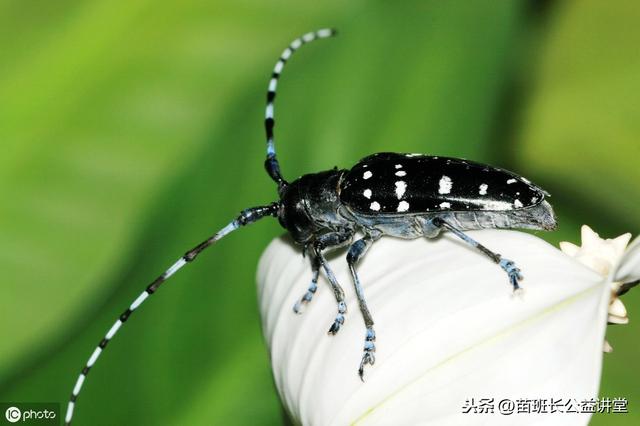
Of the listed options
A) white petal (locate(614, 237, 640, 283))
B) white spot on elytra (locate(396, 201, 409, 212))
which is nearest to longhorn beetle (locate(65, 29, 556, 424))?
white spot on elytra (locate(396, 201, 409, 212))

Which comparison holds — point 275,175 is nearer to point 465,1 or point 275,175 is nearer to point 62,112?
point 62,112

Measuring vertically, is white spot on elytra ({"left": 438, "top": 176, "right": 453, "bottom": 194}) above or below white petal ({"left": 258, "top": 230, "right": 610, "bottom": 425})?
above

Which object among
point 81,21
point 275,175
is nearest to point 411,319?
point 275,175

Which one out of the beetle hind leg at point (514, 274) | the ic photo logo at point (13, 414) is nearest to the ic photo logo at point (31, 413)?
the ic photo logo at point (13, 414)

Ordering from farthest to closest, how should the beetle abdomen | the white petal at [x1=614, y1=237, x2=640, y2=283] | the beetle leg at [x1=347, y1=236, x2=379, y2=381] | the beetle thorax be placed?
the beetle thorax → the beetle abdomen → the beetle leg at [x1=347, y1=236, x2=379, y2=381] → the white petal at [x1=614, y1=237, x2=640, y2=283]

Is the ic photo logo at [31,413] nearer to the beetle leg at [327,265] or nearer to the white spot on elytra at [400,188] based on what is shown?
the beetle leg at [327,265]

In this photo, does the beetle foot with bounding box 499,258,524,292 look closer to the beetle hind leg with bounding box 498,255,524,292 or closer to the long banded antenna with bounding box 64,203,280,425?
the beetle hind leg with bounding box 498,255,524,292
